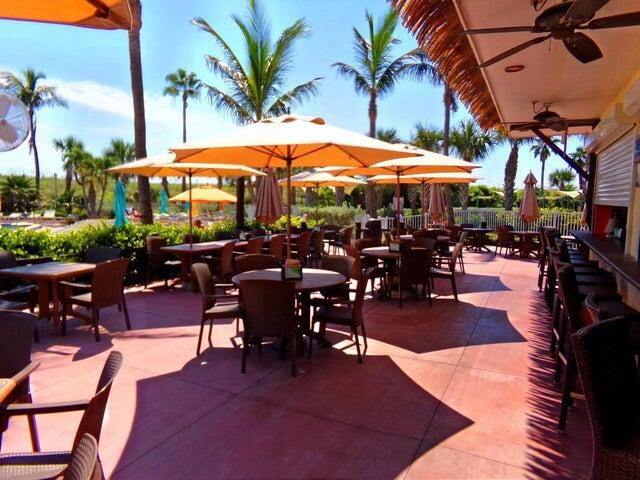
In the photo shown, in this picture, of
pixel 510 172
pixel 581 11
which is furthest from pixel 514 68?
pixel 510 172

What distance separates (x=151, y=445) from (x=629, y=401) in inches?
107

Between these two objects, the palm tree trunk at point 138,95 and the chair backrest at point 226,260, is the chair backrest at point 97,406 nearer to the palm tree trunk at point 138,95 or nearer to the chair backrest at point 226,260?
the chair backrest at point 226,260

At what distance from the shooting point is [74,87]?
38.2m

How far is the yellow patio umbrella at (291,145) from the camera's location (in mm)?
3955

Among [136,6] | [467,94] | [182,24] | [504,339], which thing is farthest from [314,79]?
[504,339]

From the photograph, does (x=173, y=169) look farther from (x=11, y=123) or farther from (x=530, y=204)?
(x=530, y=204)

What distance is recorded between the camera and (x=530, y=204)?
38.4 feet

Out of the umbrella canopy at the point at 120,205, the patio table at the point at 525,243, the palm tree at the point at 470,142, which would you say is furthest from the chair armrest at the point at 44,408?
the palm tree at the point at 470,142

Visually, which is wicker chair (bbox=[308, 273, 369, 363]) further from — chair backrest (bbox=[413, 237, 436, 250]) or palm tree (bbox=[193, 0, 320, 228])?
palm tree (bbox=[193, 0, 320, 228])

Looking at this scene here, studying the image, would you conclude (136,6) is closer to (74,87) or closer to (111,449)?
(111,449)

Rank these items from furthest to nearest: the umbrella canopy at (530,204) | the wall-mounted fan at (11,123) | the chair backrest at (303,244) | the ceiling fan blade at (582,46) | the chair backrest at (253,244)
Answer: the umbrella canopy at (530,204) < the chair backrest at (303,244) < the chair backrest at (253,244) < the wall-mounted fan at (11,123) < the ceiling fan blade at (582,46)

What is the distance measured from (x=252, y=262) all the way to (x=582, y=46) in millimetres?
3999

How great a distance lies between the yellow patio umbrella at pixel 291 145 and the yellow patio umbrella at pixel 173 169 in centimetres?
136

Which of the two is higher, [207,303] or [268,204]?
[268,204]
